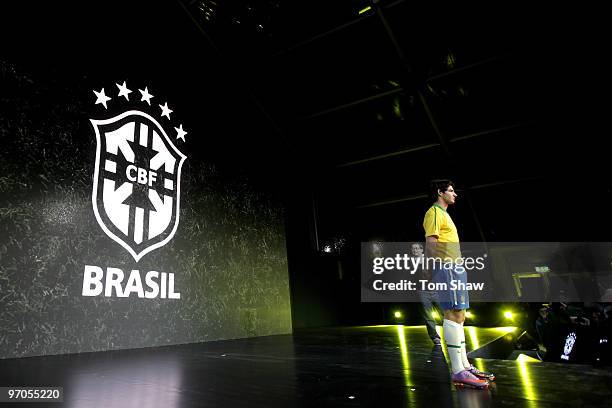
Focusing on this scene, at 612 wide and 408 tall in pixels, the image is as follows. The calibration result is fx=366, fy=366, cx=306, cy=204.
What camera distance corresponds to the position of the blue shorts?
1.81 metres

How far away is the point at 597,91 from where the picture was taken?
16.5ft

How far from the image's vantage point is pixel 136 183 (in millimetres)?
3887

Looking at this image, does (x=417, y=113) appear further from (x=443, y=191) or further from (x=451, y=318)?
(x=451, y=318)

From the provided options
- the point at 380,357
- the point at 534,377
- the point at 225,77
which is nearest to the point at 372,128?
the point at 225,77

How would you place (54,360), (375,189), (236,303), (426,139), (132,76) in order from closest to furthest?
(54,360)
(132,76)
(236,303)
(426,139)
(375,189)

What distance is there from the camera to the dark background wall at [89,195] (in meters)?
3.03

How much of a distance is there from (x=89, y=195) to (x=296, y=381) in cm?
278

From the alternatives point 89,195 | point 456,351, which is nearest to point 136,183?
point 89,195

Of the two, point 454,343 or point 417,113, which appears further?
point 417,113

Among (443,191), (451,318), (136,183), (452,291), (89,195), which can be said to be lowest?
(451,318)

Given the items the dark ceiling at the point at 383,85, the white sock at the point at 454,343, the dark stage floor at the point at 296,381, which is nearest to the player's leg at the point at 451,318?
the white sock at the point at 454,343

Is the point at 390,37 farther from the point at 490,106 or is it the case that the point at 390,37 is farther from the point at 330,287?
the point at 330,287

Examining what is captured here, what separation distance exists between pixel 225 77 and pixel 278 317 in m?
3.85

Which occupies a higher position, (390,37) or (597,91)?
(390,37)
